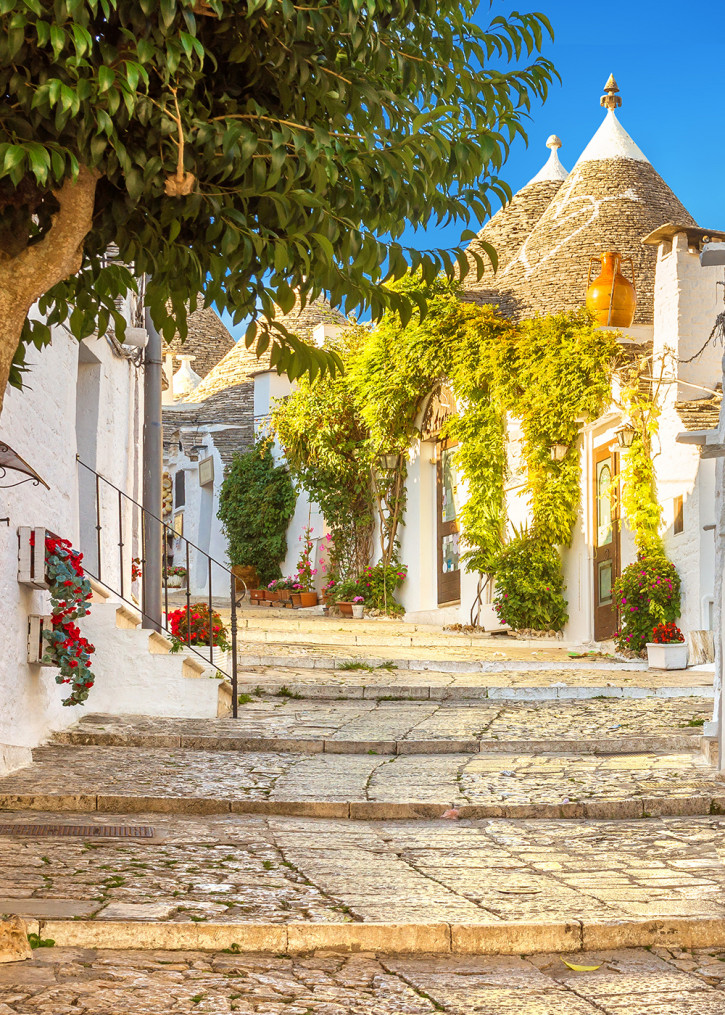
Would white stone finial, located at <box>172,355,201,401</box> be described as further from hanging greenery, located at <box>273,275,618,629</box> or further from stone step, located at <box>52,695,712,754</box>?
stone step, located at <box>52,695,712,754</box>

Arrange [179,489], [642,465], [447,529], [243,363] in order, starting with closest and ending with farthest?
[642,465] → [447,529] → [243,363] → [179,489]

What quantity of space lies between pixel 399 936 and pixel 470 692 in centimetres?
735

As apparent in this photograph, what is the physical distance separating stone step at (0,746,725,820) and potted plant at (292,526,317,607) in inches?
599

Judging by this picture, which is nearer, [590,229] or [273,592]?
[590,229]

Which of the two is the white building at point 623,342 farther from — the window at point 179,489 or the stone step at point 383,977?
the window at point 179,489

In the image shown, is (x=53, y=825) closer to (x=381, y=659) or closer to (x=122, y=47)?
(x=122, y=47)

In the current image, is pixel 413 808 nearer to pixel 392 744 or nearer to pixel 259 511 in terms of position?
pixel 392 744

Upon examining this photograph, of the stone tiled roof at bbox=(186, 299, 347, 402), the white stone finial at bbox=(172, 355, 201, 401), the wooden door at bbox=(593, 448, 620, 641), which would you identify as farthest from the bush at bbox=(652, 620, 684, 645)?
the white stone finial at bbox=(172, 355, 201, 401)

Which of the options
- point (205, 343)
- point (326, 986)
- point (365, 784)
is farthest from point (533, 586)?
point (205, 343)

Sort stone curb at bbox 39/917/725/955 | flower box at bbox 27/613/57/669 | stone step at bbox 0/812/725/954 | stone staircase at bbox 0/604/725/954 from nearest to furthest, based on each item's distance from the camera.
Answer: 1. stone curb at bbox 39/917/725/955
2. stone step at bbox 0/812/725/954
3. stone staircase at bbox 0/604/725/954
4. flower box at bbox 27/613/57/669

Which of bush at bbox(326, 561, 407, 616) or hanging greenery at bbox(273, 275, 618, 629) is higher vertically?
hanging greenery at bbox(273, 275, 618, 629)

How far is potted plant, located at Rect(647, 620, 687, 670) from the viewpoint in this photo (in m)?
13.3

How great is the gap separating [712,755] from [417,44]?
5822 millimetres

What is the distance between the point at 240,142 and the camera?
388cm
